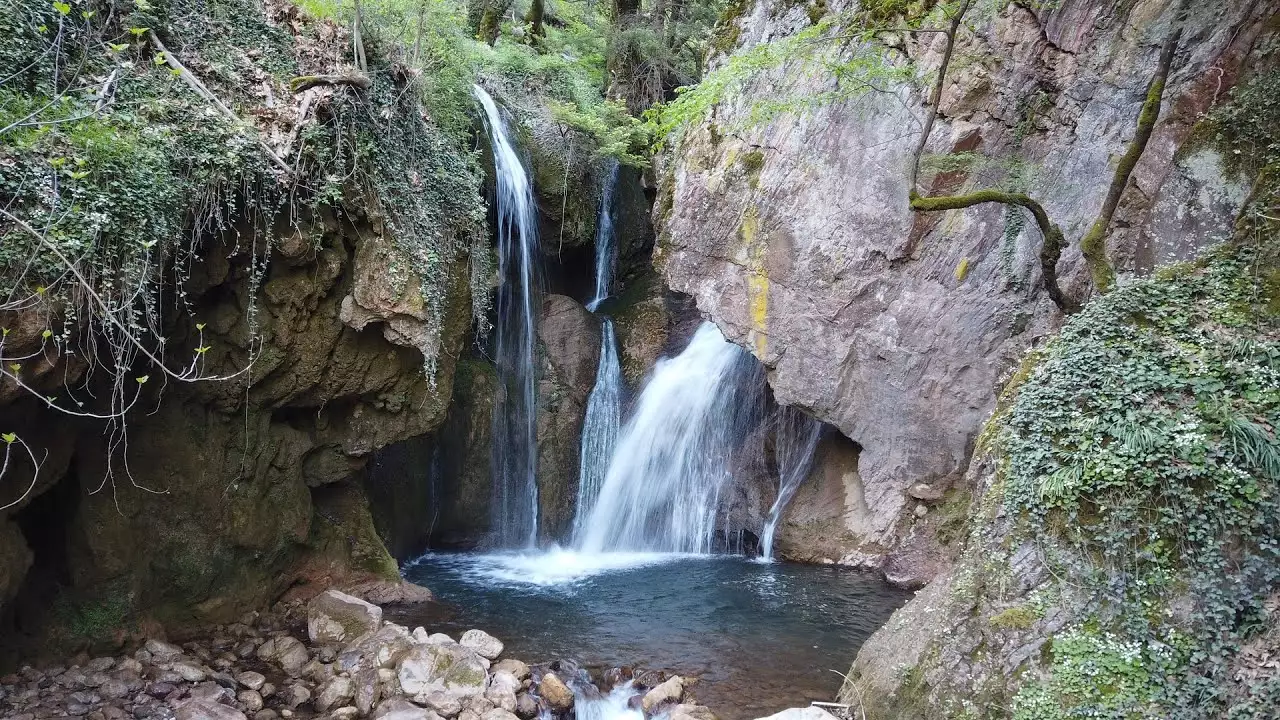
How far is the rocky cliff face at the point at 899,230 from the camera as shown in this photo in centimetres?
885

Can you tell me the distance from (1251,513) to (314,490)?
9.19 m

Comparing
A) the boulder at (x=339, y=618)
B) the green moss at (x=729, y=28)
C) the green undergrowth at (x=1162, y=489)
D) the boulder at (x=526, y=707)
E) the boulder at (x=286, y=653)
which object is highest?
the green moss at (x=729, y=28)

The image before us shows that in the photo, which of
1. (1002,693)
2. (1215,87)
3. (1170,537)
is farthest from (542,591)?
(1215,87)

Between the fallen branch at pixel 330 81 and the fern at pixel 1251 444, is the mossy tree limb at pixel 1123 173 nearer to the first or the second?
the fern at pixel 1251 444

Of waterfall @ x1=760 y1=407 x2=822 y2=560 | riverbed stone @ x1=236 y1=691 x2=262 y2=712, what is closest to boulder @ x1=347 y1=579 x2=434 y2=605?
riverbed stone @ x1=236 y1=691 x2=262 y2=712

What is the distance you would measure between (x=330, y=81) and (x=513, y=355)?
5.82 meters

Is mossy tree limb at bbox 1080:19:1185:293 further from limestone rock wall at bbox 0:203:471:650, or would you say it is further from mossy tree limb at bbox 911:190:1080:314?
limestone rock wall at bbox 0:203:471:650

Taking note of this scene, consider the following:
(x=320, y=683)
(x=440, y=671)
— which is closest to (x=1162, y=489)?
(x=440, y=671)

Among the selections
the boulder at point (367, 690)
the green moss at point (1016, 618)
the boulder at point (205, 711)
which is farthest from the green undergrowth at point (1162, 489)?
the boulder at point (205, 711)

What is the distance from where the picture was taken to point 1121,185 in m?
A: 6.79

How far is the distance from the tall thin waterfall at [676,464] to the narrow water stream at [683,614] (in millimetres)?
518

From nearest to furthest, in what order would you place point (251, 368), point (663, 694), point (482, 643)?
point (663, 694), point (482, 643), point (251, 368)

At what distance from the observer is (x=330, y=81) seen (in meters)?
7.68

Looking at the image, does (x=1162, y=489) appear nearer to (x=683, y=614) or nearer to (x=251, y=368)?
(x=683, y=614)
